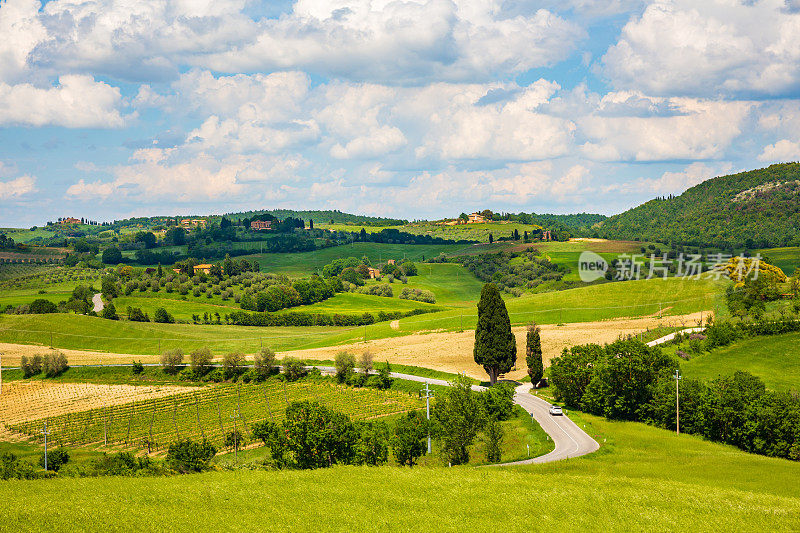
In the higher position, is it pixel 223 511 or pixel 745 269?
pixel 745 269

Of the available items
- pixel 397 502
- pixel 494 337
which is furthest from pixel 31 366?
pixel 397 502

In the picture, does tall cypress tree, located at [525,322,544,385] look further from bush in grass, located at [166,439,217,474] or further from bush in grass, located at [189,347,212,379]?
bush in grass, located at [189,347,212,379]

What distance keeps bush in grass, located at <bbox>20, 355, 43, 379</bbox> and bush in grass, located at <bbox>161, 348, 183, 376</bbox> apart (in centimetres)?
2641

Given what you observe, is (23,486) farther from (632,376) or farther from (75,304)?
(75,304)

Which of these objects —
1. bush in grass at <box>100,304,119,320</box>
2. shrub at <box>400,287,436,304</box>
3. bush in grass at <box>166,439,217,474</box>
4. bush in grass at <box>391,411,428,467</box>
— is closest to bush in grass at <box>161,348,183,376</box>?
bush in grass at <box>100,304,119,320</box>

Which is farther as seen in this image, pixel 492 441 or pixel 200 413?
pixel 200 413

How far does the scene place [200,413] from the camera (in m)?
88.0

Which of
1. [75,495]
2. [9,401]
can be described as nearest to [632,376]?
[75,495]

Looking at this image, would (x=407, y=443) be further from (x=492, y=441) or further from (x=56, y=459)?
(x=56, y=459)

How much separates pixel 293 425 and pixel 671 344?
208ft

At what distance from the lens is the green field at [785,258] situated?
163775 millimetres

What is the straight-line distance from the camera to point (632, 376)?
6975 cm

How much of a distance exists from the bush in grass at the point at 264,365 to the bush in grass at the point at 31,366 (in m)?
46.4

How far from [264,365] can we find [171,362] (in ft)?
67.5
